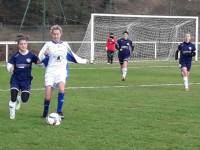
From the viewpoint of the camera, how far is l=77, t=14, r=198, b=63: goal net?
3759 centimetres

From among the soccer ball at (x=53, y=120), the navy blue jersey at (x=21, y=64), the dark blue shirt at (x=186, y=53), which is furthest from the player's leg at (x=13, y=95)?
the dark blue shirt at (x=186, y=53)

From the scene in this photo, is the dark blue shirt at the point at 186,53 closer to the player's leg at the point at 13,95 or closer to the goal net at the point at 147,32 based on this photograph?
the player's leg at the point at 13,95

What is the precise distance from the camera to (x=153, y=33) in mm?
40281

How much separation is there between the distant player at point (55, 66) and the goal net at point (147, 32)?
26.1 m

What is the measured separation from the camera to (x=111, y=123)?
9.98m

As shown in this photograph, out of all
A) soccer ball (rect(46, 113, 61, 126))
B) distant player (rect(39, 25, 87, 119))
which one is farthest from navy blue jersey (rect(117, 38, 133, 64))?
soccer ball (rect(46, 113, 61, 126))

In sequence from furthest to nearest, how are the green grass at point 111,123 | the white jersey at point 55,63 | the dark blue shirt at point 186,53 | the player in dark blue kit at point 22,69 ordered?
the dark blue shirt at point 186,53 < the player in dark blue kit at point 22,69 < the white jersey at point 55,63 < the green grass at point 111,123

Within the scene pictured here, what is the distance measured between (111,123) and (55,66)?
1569 mm

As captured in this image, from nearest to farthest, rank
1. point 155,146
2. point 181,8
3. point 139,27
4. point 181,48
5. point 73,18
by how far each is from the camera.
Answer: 1. point 155,146
2. point 181,48
3. point 139,27
4. point 73,18
5. point 181,8

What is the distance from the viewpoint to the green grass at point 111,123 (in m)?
8.02

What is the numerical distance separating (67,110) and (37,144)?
3911 mm

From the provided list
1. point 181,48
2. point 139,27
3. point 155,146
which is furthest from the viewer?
point 139,27

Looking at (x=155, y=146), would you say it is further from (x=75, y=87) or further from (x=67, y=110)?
(x=75, y=87)

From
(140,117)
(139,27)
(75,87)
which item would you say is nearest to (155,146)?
(140,117)
